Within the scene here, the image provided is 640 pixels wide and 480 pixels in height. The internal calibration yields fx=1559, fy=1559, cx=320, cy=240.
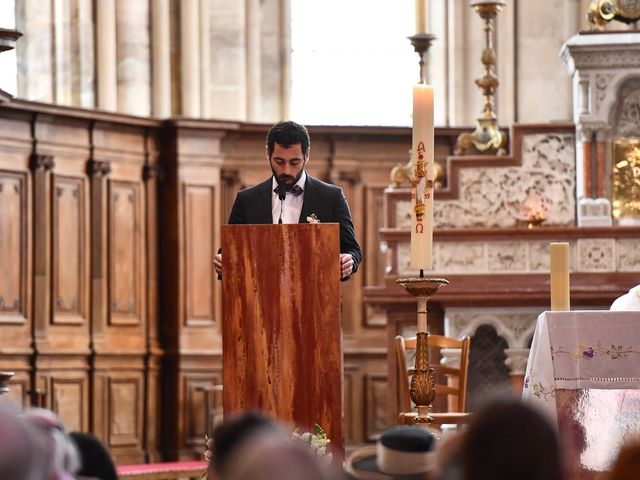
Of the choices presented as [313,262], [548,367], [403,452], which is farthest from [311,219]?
[403,452]

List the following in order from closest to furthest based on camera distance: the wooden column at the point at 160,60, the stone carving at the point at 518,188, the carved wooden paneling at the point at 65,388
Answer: the stone carving at the point at 518,188
the carved wooden paneling at the point at 65,388
the wooden column at the point at 160,60

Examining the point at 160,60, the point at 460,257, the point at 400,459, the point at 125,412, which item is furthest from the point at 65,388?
the point at 400,459

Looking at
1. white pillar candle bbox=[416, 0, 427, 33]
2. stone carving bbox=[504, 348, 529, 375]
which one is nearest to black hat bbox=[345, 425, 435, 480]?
white pillar candle bbox=[416, 0, 427, 33]

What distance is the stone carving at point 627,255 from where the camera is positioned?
379 inches

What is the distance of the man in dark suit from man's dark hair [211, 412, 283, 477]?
2.89 metres

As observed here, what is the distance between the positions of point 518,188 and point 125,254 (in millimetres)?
3449

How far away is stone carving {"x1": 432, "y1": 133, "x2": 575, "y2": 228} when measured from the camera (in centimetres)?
999

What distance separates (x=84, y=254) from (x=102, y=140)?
2.91ft

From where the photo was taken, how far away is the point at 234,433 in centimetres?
221

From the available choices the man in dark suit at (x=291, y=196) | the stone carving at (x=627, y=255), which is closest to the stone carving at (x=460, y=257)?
the stone carving at (x=627, y=255)

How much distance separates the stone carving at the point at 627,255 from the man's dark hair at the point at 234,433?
762cm

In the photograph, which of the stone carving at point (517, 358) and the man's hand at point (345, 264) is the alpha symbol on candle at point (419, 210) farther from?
the stone carving at point (517, 358)

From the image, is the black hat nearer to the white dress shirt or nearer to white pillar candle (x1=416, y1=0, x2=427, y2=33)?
the white dress shirt

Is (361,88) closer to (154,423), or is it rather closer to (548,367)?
(154,423)
